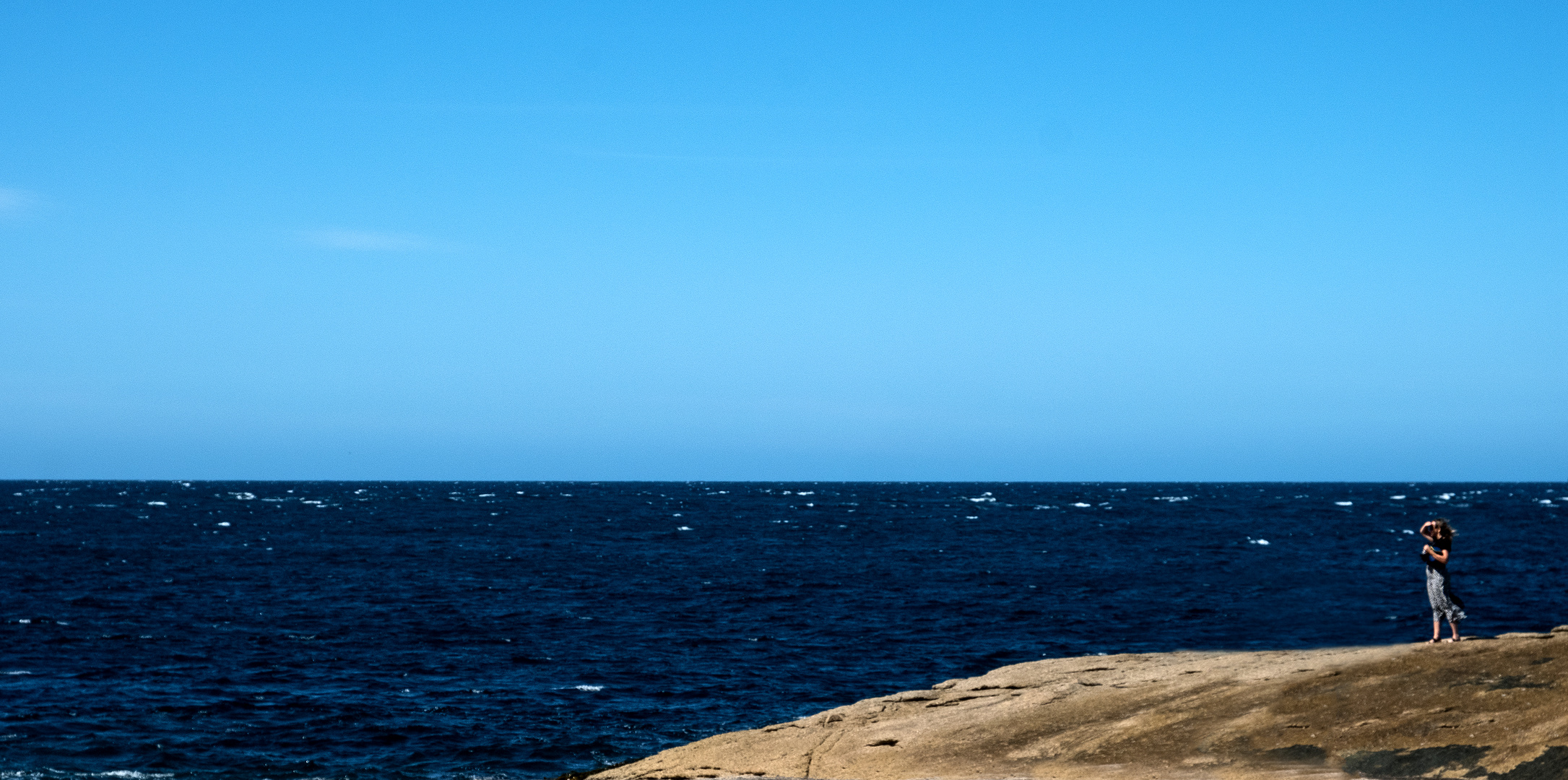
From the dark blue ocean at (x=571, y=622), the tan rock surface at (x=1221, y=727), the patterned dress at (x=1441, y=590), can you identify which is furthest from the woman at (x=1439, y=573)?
the dark blue ocean at (x=571, y=622)

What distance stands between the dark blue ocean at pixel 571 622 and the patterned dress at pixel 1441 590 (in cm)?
1364

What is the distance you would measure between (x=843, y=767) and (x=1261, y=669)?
6.31 metres

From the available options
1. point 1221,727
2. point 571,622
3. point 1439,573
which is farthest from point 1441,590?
point 571,622

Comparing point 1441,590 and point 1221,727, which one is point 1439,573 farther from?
point 1221,727

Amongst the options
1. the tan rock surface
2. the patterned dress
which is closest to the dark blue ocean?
the tan rock surface

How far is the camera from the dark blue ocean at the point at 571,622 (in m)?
25.4

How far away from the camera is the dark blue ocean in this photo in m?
25.4

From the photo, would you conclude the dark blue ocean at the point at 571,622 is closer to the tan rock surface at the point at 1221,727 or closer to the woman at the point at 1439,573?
the tan rock surface at the point at 1221,727

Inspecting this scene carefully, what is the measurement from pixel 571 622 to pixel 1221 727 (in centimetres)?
3085

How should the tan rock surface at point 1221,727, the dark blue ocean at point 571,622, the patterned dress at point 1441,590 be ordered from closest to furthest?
1. the tan rock surface at point 1221,727
2. the patterned dress at point 1441,590
3. the dark blue ocean at point 571,622

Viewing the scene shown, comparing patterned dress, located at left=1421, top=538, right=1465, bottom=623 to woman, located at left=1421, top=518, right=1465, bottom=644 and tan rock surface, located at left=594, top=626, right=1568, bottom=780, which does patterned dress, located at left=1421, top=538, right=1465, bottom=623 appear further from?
tan rock surface, located at left=594, top=626, right=1568, bottom=780

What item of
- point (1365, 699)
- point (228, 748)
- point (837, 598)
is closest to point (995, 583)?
point (837, 598)

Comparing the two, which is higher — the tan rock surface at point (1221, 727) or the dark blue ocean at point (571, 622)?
the tan rock surface at point (1221, 727)

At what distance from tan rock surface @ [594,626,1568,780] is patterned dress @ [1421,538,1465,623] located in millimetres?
908
